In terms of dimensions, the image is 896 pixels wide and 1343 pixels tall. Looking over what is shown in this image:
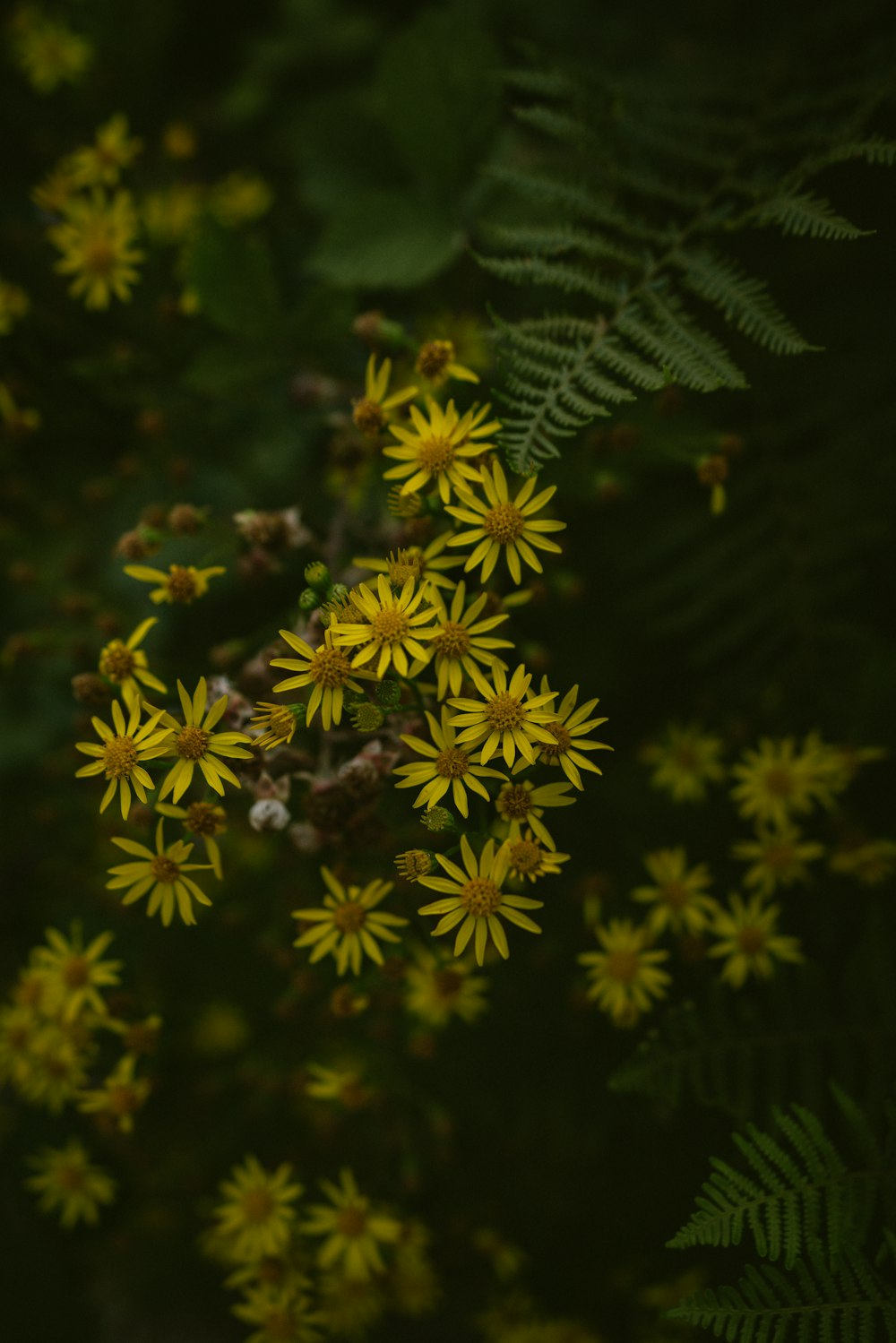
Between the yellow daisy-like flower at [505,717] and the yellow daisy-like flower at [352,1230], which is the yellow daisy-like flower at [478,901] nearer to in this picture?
the yellow daisy-like flower at [505,717]

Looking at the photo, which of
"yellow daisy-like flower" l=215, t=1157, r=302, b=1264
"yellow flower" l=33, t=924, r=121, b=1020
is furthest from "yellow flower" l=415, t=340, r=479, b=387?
"yellow daisy-like flower" l=215, t=1157, r=302, b=1264

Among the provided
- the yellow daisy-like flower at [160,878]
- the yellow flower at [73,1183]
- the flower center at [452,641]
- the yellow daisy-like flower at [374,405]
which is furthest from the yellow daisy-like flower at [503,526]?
the yellow flower at [73,1183]

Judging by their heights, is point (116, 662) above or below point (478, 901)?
above

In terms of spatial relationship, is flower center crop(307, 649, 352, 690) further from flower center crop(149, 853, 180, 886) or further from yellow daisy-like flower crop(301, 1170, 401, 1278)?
yellow daisy-like flower crop(301, 1170, 401, 1278)

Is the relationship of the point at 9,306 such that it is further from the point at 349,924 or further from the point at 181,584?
the point at 349,924

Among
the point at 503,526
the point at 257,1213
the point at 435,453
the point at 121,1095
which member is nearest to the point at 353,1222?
the point at 257,1213

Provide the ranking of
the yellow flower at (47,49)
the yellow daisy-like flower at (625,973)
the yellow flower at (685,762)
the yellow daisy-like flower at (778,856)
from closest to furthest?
the yellow daisy-like flower at (625,973) → the yellow daisy-like flower at (778,856) → the yellow flower at (685,762) → the yellow flower at (47,49)

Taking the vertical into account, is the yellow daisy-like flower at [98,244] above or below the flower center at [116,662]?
above

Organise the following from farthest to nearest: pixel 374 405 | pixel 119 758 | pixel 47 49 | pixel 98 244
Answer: pixel 47 49, pixel 98 244, pixel 374 405, pixel 119 758
